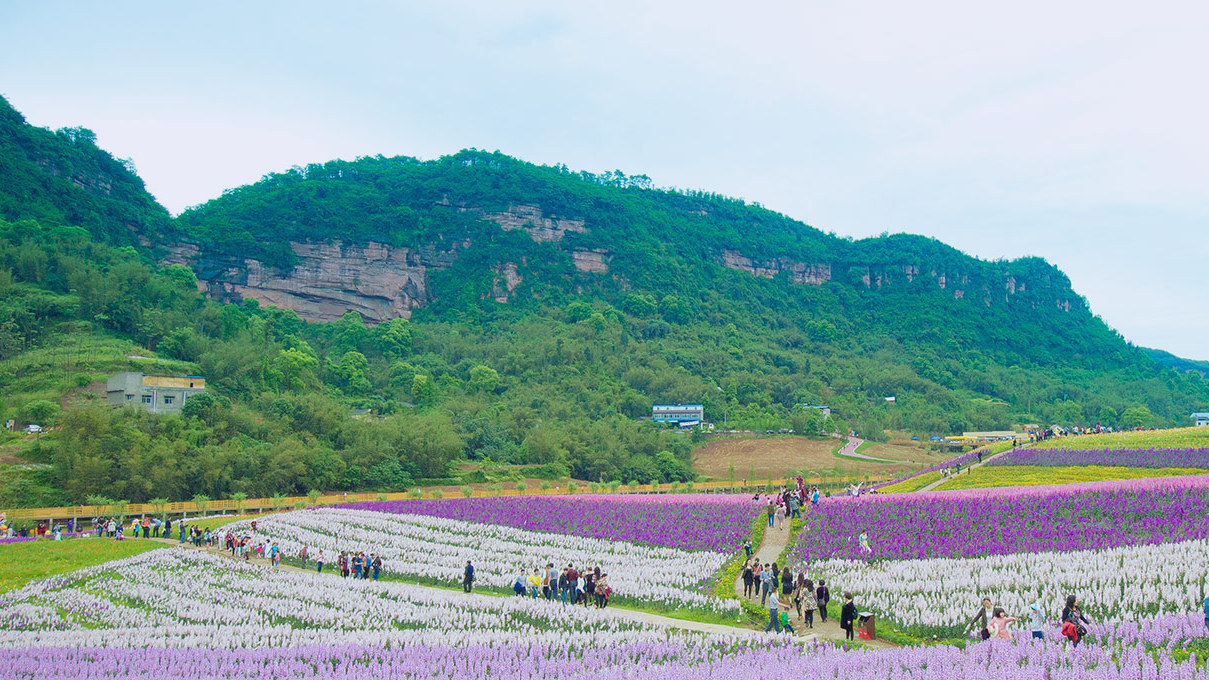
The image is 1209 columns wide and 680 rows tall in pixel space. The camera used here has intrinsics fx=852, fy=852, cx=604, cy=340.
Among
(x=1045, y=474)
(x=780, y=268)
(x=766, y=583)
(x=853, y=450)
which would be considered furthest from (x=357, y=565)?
(x=780, y=268)

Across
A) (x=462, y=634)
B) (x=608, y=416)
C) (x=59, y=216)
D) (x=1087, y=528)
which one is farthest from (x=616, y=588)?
(x=59, y=216)

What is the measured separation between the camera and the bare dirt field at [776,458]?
6950 cm

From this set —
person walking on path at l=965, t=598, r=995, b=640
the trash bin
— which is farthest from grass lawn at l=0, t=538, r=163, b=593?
person walking on path at l=965, t=598, r=995, b=640

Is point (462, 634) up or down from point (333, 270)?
down

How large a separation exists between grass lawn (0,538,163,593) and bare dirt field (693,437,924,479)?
150 ft

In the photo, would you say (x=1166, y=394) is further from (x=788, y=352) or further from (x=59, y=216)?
(x=59, y=216)

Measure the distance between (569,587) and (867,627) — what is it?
750 centimetres

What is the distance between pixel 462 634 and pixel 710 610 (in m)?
5.97

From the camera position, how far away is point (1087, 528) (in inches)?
953

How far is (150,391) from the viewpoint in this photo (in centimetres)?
6462

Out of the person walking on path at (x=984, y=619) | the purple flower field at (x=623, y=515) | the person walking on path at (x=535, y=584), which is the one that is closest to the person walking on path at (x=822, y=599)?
the person walking on path at (x=984, y=619)

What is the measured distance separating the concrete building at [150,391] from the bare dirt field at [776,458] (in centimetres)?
4266

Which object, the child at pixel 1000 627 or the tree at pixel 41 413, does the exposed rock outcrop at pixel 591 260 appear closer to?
the tree at pixel 41 413

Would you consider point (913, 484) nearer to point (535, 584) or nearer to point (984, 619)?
point (535, 584)
